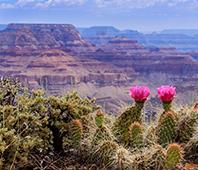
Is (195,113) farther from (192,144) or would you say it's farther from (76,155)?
(76,155)

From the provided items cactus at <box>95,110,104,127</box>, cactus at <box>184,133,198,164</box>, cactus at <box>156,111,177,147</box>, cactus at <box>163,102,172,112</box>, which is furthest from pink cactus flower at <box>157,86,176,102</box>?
cactus at <box>95,110,104,127</box>

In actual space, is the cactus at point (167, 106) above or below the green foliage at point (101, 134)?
above

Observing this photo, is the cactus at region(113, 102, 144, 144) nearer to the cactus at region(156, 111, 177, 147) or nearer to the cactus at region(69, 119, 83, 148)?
the cactus at region(156, 111, 177, 147)

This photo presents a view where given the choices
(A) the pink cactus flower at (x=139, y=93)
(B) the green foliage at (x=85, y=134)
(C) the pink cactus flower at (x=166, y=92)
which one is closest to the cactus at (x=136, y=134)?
(B) the green foliage at (x=85, y=134)

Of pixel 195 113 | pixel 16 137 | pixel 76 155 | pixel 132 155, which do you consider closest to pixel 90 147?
pixel 76 155

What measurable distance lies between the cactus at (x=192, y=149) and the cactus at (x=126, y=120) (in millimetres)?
642

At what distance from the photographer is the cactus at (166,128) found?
5.25m

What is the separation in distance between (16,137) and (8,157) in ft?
0.71

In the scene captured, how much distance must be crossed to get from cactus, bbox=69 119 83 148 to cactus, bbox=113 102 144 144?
1.49 ft

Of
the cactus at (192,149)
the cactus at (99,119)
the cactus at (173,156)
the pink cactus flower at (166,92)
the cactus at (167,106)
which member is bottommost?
Result: the cactus at (192,149)

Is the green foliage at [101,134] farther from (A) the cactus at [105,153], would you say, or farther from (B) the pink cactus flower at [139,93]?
(B) the pink cactus flower at [139,93]

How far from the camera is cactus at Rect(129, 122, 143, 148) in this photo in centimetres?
510

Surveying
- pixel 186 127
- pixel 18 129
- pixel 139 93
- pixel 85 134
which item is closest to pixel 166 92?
pixel 139 93

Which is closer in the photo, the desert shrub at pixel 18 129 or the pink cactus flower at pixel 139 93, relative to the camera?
the desert shrub at pixel 18 129
